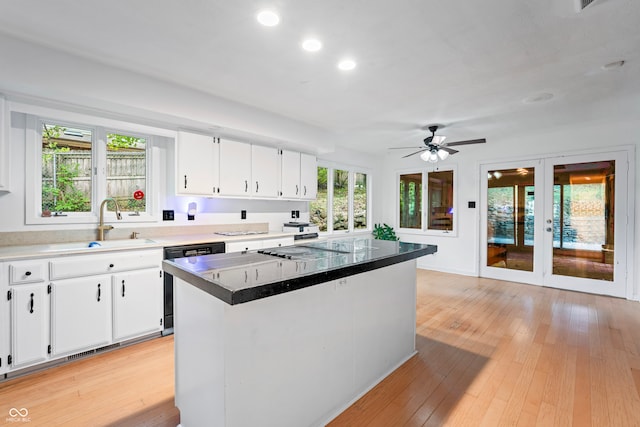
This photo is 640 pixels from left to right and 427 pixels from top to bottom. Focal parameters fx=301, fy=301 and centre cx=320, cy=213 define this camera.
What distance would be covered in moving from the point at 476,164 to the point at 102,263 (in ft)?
19.0

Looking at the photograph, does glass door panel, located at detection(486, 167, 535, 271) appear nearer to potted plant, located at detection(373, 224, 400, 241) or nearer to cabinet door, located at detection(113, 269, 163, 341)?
potted plant, located at detection(373, 224, 400, 241)

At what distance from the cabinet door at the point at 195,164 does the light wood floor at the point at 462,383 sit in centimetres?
160

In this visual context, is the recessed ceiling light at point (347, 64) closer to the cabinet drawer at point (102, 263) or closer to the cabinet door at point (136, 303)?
the cabinet drawer at point (102, 263)

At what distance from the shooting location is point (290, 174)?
4.48 m

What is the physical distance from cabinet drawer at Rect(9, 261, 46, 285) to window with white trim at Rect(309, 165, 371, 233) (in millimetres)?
3770

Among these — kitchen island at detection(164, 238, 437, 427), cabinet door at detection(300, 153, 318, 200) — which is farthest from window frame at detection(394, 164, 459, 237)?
kitchen island at detection(164, 238, 437, 427)

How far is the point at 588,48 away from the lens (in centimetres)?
229

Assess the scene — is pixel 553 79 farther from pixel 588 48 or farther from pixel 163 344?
pixel 163 344

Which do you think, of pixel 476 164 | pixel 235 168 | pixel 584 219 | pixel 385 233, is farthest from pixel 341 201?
pixel 584 219

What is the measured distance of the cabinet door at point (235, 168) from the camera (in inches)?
146

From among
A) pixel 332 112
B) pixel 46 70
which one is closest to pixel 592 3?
pixel 332 112

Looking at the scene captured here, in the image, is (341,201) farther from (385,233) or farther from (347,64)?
(347,64)

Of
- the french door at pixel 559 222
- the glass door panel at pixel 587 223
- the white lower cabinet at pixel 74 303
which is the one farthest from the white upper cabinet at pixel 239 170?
the glass door panel at pixel 587 223

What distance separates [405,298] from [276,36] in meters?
2.25
